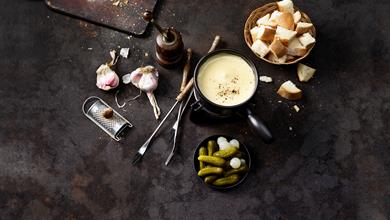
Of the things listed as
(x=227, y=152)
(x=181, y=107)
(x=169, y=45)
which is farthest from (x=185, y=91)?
(x=227, y=152)

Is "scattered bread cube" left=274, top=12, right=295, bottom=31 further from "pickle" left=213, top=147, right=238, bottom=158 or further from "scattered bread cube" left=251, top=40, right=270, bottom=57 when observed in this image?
"pickle" left=213, top=147, right=238, bottom=158

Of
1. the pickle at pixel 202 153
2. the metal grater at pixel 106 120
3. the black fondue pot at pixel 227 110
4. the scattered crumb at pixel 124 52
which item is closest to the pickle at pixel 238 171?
the pickle at pixel 202 153

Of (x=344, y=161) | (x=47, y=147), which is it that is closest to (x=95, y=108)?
(x=47, y=147)

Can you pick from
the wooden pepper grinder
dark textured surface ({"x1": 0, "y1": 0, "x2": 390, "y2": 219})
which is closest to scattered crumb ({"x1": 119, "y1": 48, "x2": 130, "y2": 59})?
dark textured surface ({"x1": 0, "y1": 0, "x2": 390, "y2": 219})

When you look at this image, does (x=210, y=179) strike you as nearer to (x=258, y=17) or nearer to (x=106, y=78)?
(x=106, y=78)

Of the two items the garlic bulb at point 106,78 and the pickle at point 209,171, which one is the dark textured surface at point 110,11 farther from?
the pickle at point 209,171

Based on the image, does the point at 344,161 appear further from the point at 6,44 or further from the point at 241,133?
the point at 6,44
